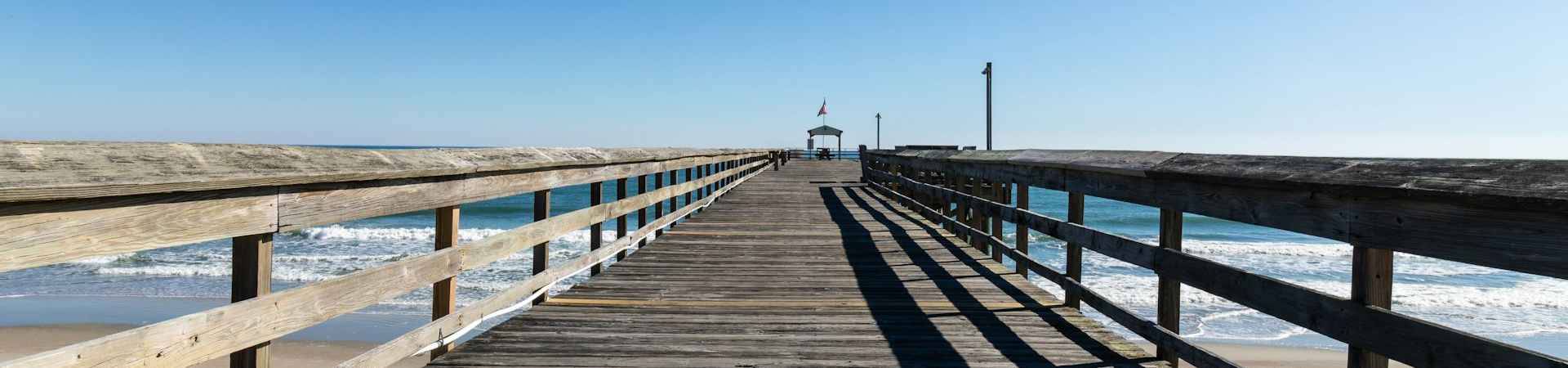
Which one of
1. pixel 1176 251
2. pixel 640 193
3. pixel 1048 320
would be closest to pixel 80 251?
pixel 1176 251

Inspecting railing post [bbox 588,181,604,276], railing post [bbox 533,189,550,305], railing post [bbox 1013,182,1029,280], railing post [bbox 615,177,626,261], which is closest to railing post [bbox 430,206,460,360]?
railing post [bbox 533,189,550,305]

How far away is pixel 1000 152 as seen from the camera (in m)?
6.12

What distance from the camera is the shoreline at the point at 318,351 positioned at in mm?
9430

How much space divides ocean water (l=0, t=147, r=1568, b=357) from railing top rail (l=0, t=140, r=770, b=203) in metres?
8.89

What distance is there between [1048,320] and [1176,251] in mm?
1058

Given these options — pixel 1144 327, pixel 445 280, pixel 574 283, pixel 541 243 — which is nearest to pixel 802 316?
pixel 541 243

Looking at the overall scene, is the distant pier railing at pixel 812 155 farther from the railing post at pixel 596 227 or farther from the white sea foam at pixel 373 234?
the railing post at pixel 596 227

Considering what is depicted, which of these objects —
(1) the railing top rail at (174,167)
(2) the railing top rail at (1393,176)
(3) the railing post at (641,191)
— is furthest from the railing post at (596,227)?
(2) the railing top rail at (1393,176)

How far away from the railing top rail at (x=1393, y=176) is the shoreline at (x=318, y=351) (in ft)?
21.6

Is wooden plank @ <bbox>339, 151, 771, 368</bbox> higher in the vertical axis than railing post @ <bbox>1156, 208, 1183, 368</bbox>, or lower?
lower

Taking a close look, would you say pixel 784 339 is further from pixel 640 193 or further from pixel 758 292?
pixel 640 193

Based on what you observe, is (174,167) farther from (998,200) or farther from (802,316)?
(998,200)

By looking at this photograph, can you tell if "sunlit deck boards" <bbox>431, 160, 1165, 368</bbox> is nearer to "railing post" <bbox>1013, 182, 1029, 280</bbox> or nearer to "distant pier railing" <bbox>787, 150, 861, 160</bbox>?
"railing post" <bbox>1013, 182, 1029, 280</bbox>

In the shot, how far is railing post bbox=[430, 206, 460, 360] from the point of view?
10.4 ft
